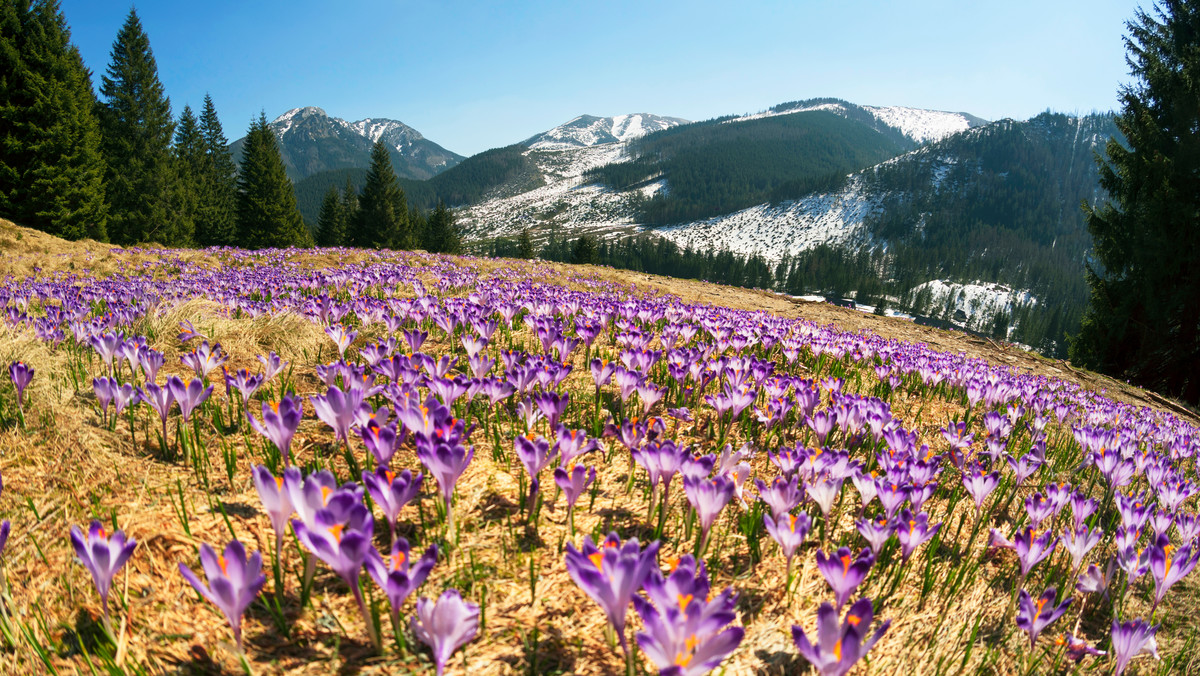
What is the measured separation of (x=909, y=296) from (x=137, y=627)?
184 m

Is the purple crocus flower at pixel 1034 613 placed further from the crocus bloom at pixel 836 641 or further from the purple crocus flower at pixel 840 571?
the crocus bloom at pixel 836 641

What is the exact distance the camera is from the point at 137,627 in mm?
1542

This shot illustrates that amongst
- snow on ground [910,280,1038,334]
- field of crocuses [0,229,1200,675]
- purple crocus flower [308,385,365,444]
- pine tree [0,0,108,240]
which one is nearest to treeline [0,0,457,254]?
pine tree [0,0,108,240]

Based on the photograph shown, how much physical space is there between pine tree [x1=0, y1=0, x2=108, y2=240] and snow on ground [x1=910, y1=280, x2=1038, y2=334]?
582ft

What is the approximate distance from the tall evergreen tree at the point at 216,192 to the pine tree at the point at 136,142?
1238 cm

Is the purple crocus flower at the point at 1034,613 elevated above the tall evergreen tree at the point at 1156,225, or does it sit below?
below

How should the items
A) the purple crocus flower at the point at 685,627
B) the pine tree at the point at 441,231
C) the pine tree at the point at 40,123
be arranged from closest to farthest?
the purple crocus flower at the point at 685,627
the pine tree at the point at 40,123
the pine tree at the point at 441,231

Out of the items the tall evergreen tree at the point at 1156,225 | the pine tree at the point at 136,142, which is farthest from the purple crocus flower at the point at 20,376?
the pine tree at the point at 136,142

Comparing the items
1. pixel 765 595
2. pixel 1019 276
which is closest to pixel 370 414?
pixel 765 595

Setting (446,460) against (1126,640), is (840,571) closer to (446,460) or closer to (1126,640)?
(1126,640)

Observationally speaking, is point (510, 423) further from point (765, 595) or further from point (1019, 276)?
point (1019, 276)

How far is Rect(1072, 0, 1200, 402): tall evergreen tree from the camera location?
1630 cm

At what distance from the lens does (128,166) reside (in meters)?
39.5

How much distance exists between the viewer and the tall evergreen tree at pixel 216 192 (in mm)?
53562
